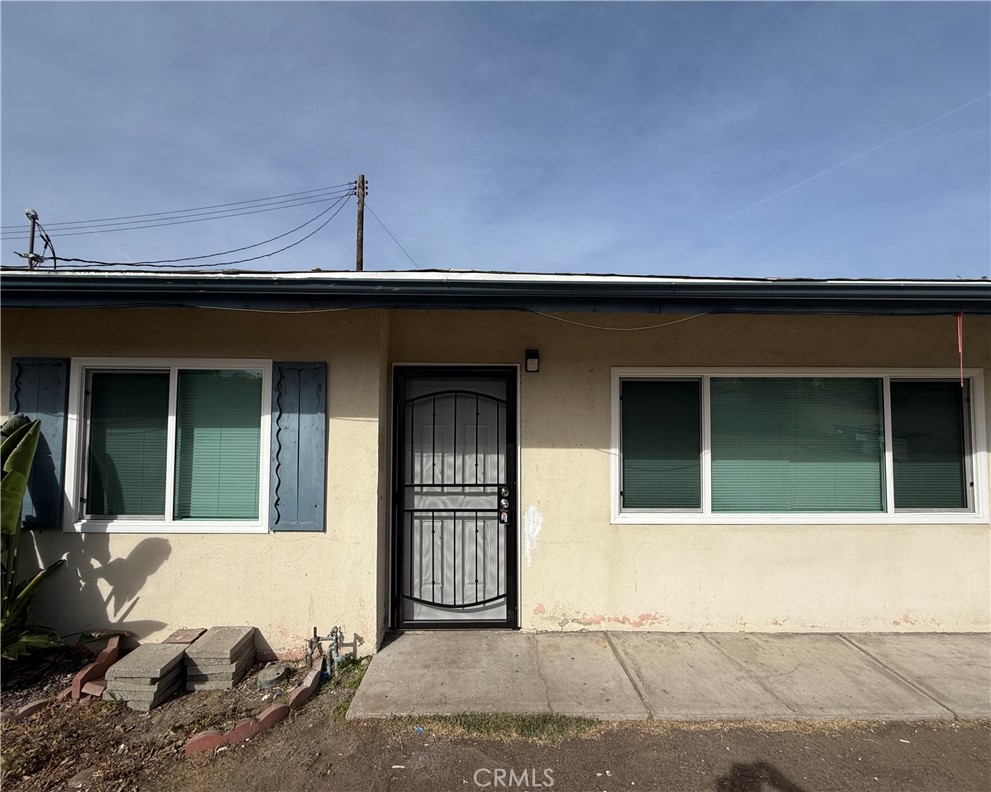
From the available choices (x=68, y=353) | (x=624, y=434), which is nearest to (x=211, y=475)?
(x=68, y=353)

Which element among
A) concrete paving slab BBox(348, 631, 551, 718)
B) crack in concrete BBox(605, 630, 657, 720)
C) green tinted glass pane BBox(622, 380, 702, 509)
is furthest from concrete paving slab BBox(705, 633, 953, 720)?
concrete paving slab BBox(348, 631, 551, 718)

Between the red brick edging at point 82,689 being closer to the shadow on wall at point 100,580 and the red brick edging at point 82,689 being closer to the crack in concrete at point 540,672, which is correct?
the shadow on wall at point 100,580

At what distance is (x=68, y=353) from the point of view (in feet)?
13.2

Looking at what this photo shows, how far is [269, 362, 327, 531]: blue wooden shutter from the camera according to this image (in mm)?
3986

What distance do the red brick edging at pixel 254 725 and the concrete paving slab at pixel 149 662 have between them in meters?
0.56

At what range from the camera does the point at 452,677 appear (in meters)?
3.62

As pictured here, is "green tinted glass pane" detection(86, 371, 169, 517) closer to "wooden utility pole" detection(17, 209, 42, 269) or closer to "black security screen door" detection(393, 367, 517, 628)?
"black security screen door" detection(393, 367, 517, 628)

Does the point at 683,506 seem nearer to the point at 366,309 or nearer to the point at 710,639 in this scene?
the point at 710,639

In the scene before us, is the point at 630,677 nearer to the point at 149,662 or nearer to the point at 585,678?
the point at 585,678

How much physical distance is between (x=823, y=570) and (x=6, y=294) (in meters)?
6.44

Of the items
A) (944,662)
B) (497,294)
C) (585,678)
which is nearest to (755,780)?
(585,678)

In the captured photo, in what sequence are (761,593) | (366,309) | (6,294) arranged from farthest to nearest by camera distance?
(761,593), (366,309), (6,294)

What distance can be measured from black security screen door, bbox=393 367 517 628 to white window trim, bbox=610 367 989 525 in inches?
35.1

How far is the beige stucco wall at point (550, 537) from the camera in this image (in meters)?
3.98
